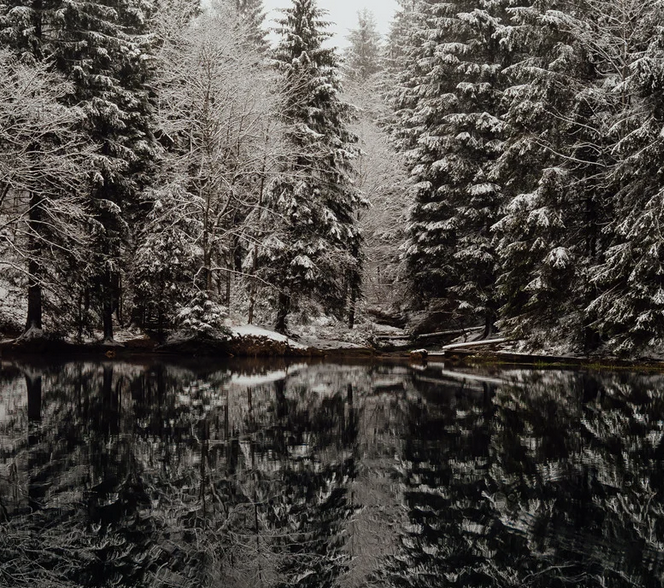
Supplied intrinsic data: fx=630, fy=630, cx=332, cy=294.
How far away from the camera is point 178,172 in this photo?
81.8 ft

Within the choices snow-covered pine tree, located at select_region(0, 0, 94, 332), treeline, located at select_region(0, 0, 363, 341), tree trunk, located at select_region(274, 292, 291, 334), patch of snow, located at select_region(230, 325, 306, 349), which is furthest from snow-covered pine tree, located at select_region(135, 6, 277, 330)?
snow-covered pine tree, located at select_region(0, 0, 94, 332)

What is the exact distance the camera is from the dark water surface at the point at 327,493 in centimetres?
366

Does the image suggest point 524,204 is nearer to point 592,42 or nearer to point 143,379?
point 592,42

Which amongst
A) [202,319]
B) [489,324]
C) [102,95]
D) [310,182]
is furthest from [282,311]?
[102,95]

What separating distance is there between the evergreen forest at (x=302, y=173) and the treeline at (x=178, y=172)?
0.11 meters

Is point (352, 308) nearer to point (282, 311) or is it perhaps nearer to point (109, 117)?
point (282, 311)

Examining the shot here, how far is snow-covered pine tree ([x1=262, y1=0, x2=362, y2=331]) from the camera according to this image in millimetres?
24234

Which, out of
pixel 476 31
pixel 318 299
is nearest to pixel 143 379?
pixel 318 299

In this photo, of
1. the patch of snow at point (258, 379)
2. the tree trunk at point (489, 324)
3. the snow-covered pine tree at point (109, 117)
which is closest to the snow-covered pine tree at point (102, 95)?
the snow-covered pine tree at point (109, 117)

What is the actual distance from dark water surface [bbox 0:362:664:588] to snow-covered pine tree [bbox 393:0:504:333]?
13691 mm

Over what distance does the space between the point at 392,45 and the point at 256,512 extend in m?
41.2

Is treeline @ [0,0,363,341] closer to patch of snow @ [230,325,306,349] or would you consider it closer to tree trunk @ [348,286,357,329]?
tree trunk @ [348,286,357,329]

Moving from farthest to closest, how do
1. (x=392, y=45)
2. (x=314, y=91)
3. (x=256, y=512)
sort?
(x=392, y=45)
(x=314, y=91)
(x=256, y=512)

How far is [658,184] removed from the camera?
17.0 meters
